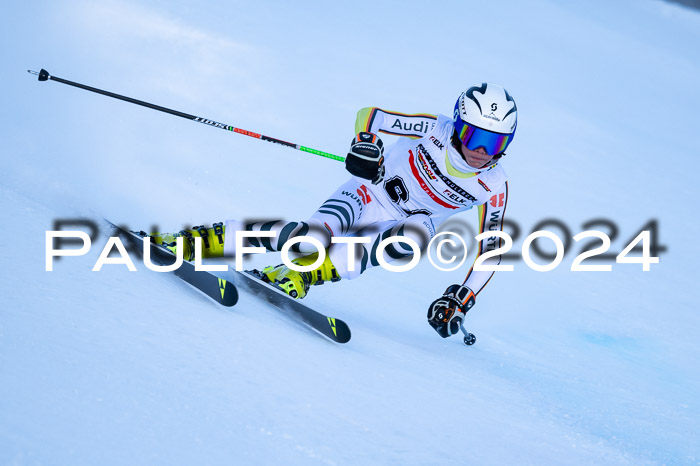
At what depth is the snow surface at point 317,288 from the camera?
1.98 m

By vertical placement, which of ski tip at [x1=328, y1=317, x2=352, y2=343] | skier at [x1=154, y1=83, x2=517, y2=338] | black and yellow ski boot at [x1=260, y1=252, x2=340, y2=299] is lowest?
ski tip at [x1=328, y1=317, x2=352, y2=343]

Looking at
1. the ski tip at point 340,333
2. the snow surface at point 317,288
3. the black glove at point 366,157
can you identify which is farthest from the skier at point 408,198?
the ski tip at point 340,333

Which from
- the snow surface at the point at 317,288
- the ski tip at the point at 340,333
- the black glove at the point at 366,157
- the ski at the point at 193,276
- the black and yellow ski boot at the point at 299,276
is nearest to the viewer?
the snow surface at the point at 317,288

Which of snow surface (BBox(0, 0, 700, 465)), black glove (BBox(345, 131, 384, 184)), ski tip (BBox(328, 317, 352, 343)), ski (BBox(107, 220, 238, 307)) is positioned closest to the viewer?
snow surface (BBox(0, 0, 700, 465))

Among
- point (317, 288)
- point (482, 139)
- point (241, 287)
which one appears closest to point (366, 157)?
point (482, 139)

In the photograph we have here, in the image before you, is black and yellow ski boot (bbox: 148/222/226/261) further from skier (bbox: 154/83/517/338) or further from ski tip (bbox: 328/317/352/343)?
ski tip (bbox: 328/317/352/343)

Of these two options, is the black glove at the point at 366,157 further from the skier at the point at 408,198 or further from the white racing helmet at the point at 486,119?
the white racing helmet at the point at 486,119

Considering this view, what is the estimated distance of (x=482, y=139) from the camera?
11.6 feet

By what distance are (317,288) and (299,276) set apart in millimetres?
651

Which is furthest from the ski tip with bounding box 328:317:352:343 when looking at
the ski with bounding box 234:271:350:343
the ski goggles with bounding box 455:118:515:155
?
the ski goggles with bounding box 455:118:515:155

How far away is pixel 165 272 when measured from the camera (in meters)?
3.18

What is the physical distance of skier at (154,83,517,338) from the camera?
355 centimetres

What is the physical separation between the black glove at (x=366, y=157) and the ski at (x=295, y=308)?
69 cm

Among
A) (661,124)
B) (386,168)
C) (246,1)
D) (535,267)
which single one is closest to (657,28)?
(661,124)
